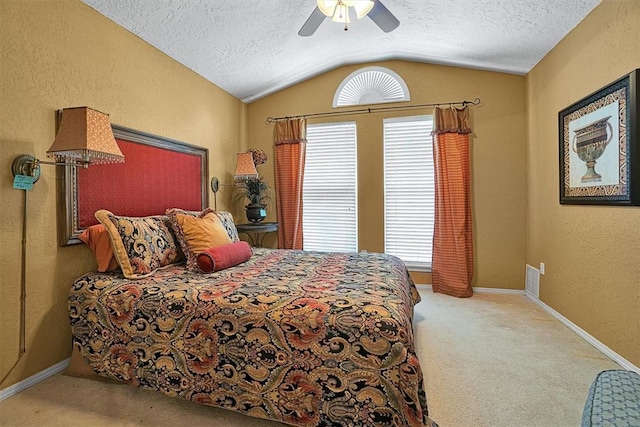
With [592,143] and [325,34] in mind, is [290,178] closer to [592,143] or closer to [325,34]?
[325,34]

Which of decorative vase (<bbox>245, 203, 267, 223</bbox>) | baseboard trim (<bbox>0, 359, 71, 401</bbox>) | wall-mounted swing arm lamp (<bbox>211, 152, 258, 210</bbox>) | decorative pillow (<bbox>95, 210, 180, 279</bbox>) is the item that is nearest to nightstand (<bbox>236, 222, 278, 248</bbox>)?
decorative vase (<bbox>245, 203, 267, 223</bbox>)

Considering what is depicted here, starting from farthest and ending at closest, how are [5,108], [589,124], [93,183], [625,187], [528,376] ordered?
[589,124] < [93,183] < [625,187] < [528,376] < [5,108]

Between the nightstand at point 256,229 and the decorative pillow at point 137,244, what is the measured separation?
4.22 ft

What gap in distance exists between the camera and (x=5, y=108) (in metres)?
1.75

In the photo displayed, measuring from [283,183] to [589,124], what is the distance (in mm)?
3140

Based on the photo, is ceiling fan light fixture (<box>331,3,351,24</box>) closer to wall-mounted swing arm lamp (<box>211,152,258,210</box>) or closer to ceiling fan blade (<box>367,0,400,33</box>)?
ceiling fan blade (<box>367,0,400,33</box>)

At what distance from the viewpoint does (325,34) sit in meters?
3.08

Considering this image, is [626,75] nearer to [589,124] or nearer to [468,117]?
[589,124]

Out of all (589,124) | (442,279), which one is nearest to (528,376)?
(442,279)

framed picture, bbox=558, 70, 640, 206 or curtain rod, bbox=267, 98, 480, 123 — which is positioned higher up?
curtain rod, bbox=267, 98, 480, 123

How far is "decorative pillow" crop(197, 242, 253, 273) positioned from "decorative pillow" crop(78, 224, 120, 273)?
58 centimetres

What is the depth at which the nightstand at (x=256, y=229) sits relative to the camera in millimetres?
3543

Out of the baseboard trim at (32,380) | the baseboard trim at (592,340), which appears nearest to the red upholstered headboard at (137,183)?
the baseboard trim at (32,380)

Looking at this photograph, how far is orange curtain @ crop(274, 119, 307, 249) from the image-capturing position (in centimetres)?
400
